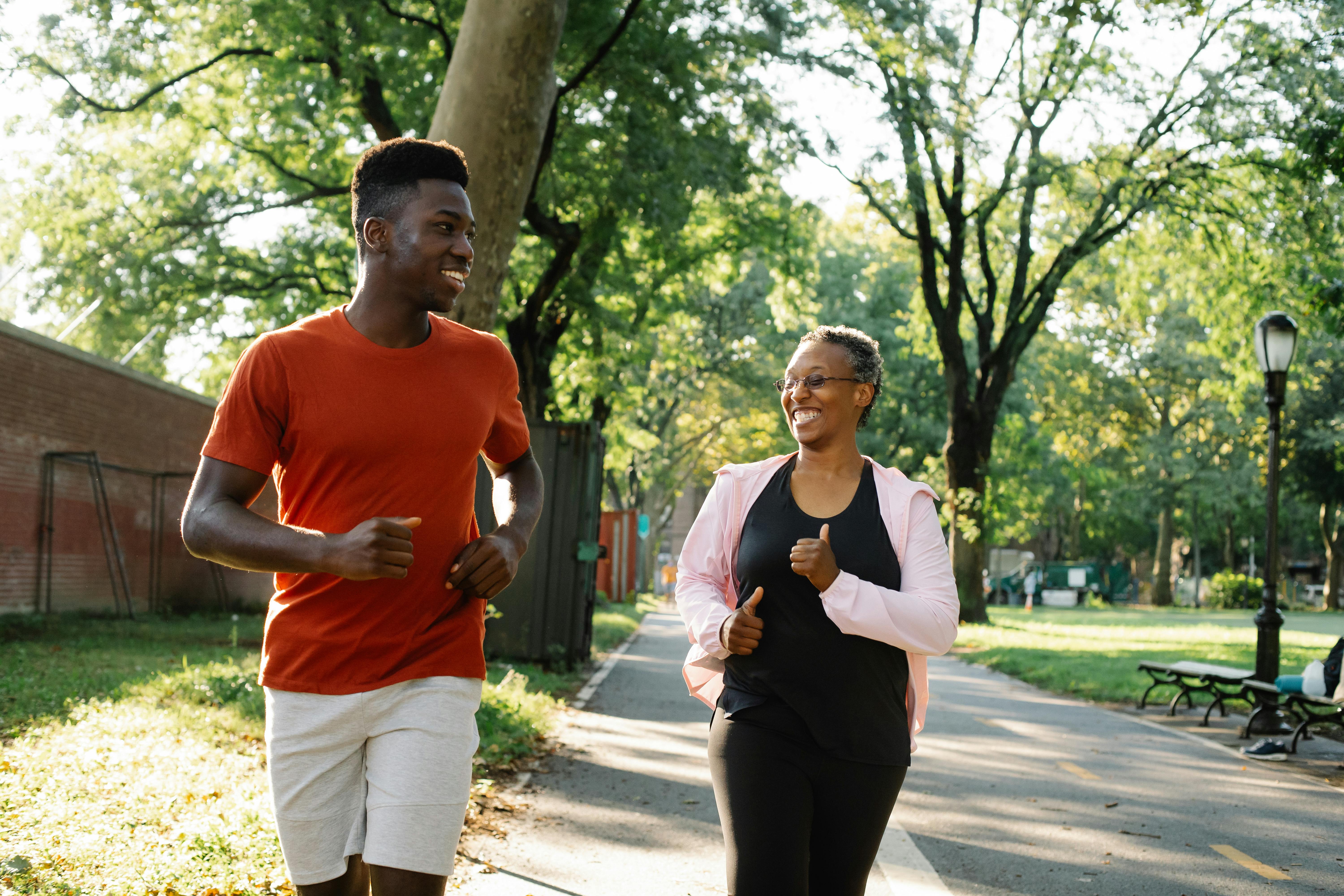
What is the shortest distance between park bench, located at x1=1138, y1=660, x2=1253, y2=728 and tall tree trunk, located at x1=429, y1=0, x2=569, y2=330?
764cm

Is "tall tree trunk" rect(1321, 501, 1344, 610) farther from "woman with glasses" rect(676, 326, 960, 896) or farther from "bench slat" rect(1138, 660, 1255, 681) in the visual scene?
Answer: "woman with glasses" rect(676, 326, 960, 896)

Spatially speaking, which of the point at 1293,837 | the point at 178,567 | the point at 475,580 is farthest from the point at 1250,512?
the point at 475,580

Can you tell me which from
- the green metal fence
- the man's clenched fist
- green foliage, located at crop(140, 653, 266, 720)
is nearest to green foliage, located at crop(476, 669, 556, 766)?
green foliage, located at crop(140, 653, 266, 720)

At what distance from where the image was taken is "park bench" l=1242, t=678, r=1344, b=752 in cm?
956

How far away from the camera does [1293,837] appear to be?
263 inches

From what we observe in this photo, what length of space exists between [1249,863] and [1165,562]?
157 ft

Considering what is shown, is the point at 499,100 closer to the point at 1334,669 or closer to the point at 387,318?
the point at 387,318

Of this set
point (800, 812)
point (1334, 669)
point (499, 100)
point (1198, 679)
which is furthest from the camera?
point (1198, 679)

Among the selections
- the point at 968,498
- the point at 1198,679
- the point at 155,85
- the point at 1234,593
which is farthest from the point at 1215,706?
the point at 1234,593

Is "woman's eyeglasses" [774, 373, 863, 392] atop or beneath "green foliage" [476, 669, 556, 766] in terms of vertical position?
atop

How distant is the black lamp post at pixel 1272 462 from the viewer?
39.3ft

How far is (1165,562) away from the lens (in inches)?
1994

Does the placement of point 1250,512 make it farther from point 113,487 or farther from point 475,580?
point 475,580

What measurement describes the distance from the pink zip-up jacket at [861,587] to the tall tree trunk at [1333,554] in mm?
47401
